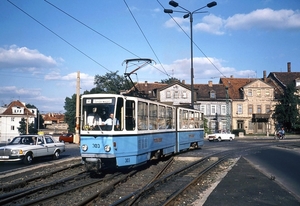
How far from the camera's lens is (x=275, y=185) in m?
11.4

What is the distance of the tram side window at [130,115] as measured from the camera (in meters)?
13.2

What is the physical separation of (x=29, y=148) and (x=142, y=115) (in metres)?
7.28

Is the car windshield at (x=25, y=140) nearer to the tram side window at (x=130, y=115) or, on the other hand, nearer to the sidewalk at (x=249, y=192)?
the tram side window at (x=130, y=115)

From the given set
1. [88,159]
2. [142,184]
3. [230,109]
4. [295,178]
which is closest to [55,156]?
[88,159]

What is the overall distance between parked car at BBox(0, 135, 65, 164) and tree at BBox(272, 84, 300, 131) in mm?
53059

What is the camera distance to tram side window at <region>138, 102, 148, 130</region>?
14039 mm

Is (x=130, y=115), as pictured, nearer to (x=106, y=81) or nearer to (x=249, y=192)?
(x=249, y=192)

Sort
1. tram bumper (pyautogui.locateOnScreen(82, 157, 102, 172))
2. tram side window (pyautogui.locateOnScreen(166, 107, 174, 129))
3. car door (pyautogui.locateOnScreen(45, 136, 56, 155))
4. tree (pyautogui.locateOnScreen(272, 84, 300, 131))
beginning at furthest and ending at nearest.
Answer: tree (pyautogui.locateOnScreen(272, 84, 300, 131)) < car door (pyautogui.locateOnScreen(45, 136, 56, 155)) < tram side window (pyautogui.locateOnScreen(166, 107, 174, 129)) < tram bumper (pyautogui.locateOnScreen(82, 157, 102, 172))

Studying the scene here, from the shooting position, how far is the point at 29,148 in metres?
18.1

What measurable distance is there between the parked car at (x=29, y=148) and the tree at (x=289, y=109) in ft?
174

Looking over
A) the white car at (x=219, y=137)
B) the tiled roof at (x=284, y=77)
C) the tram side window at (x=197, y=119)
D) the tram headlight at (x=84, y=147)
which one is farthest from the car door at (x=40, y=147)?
the tiled roof at (x=284, y=77)

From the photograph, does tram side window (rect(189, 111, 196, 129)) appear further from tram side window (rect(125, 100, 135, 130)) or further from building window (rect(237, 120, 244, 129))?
building window (rect(237, 120, 244, 129))

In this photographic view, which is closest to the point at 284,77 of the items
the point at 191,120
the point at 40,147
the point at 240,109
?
the point at 240,109

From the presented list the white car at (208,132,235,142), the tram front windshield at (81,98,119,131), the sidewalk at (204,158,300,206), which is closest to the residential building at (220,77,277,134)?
the white car at (208,132,235,142)
